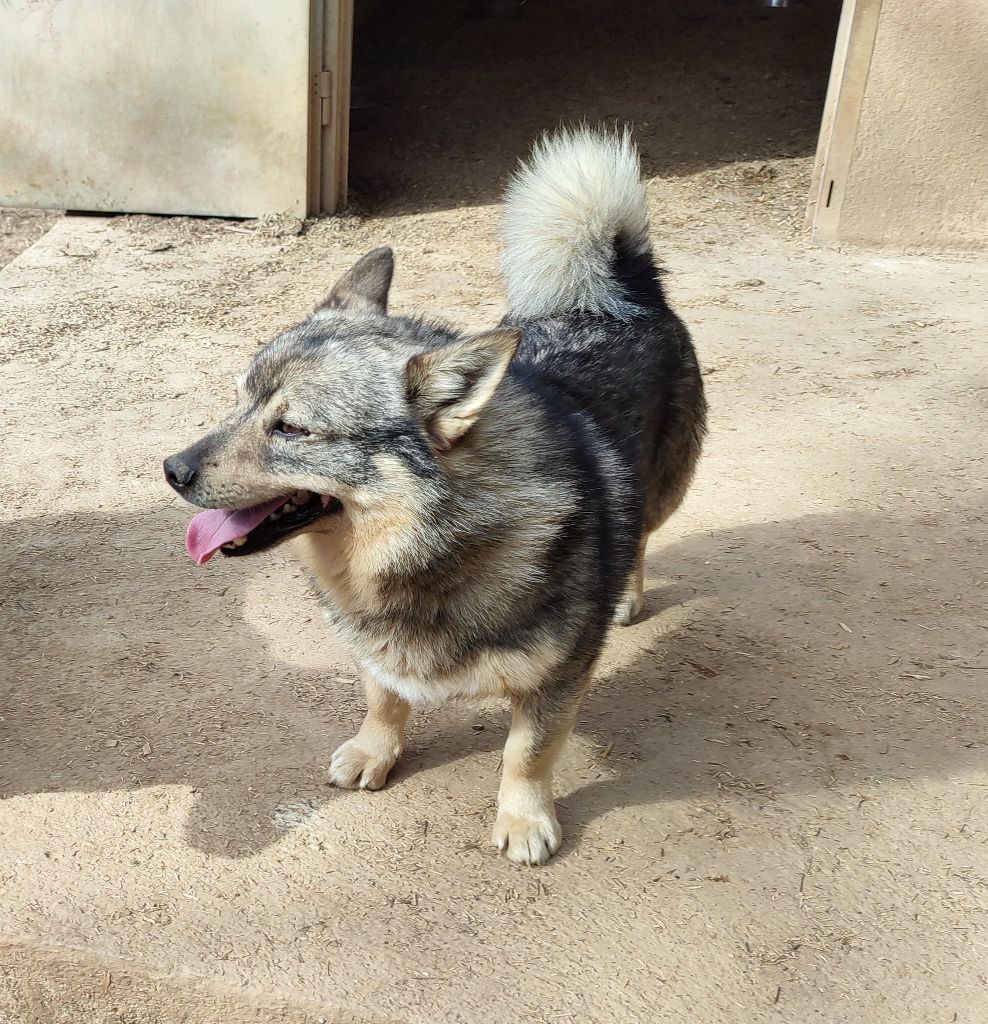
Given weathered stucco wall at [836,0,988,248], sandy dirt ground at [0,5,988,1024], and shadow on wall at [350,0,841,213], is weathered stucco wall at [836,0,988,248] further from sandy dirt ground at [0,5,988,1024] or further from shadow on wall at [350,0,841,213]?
sandy dirt ground at [0,5,988,1024]

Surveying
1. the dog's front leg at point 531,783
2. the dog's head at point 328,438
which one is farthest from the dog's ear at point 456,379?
the dog's front leg at point 531,783

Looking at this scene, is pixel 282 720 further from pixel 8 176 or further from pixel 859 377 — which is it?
pixel 8 176

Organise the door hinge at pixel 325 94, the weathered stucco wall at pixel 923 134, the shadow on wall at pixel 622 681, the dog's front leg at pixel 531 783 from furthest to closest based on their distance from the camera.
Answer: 1. the door hinge at pixel 325 94
2. the weathered stucco wall at pixel 923 134
3. the shadow on wall at pixel 622 681
4. the dog's front leg at pixel 531 783

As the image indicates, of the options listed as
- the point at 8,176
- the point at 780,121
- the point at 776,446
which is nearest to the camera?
the point at 776,446

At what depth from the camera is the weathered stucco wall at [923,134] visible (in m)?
6.87

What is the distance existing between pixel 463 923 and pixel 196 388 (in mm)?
3600

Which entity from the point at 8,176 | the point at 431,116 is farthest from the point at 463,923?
the point at 431,116

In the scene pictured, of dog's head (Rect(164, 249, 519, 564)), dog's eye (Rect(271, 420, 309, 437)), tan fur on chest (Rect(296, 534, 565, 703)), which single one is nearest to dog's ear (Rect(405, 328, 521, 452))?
dog's head (Rect(164, 249, 519, 564))

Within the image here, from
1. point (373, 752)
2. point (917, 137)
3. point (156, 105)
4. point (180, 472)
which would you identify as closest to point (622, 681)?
point (373, 752)

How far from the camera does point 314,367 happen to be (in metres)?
2.58

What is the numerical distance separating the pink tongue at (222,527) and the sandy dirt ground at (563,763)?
90 centimetres

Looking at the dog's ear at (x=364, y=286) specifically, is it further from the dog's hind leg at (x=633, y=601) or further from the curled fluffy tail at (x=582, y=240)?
the dog's hind leg at (x=633, y=601)

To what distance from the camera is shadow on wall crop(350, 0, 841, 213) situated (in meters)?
8.81

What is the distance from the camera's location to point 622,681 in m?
3.69
